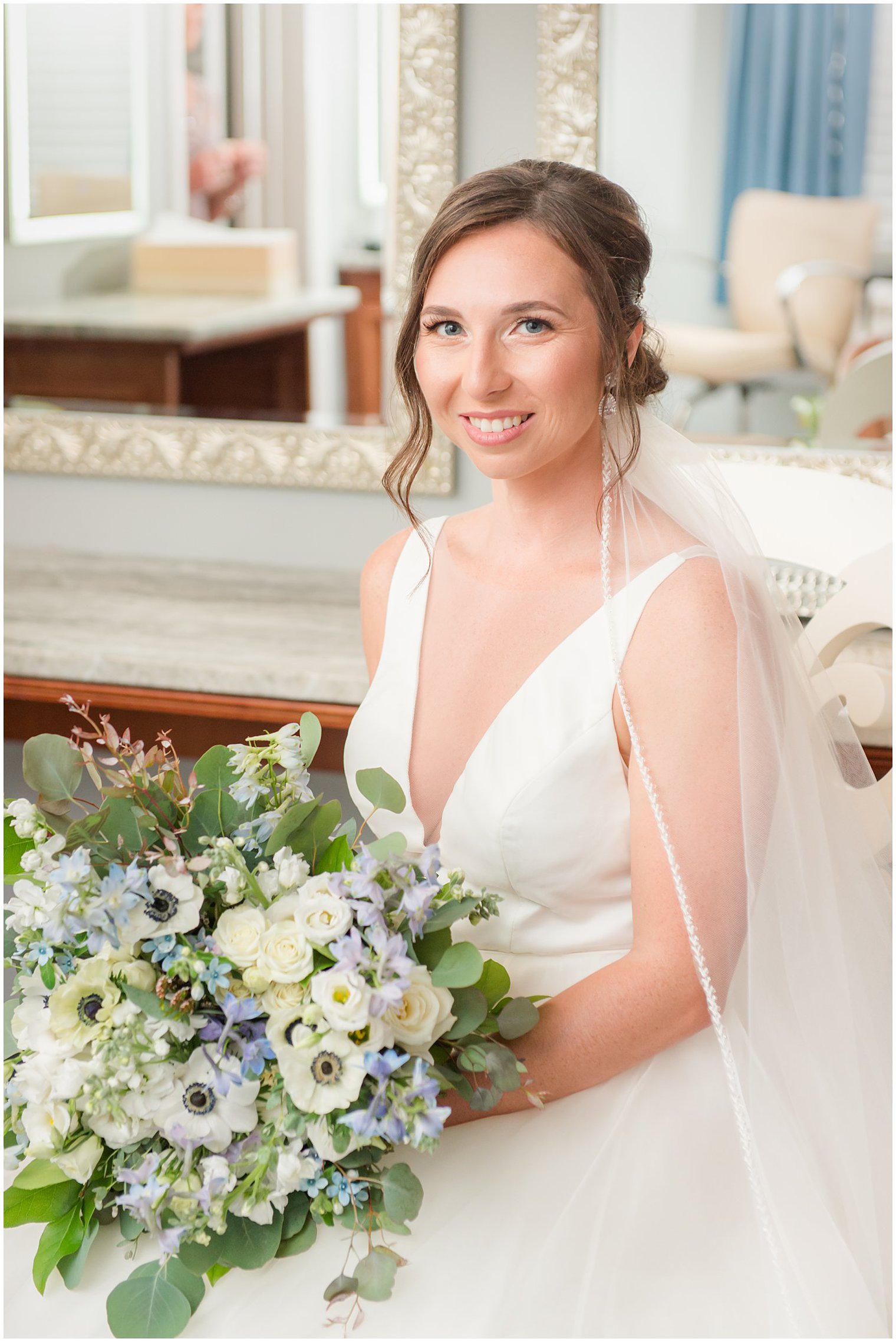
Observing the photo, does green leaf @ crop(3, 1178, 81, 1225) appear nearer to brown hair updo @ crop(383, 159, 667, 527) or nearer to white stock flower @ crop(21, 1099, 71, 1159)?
white stock flower @ crop(21, 1099, 71, 1159)

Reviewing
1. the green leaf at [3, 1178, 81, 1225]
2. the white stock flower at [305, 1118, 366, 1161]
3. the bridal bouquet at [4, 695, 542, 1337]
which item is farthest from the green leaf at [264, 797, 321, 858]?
the green leaf at [3, 1178, 81, 1225]

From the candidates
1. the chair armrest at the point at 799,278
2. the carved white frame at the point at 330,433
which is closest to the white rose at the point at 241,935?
the carved white frame at the point at 330,433

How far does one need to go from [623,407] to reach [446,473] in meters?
1.16

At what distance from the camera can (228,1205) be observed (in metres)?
0.94

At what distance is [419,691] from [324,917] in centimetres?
57

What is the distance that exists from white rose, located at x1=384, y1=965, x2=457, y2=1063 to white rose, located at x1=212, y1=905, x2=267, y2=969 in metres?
0.11

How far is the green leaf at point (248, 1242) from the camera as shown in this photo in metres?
0.99

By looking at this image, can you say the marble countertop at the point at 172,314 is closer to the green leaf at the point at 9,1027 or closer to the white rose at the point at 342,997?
the green leaf at the point at 9,1027

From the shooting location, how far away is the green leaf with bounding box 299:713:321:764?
1.07 meters

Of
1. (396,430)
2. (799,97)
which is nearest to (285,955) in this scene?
(396,430)

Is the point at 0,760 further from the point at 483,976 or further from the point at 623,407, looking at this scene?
the point at 623,407

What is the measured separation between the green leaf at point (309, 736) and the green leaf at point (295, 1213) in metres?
0.35

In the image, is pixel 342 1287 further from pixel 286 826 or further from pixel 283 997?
pixel 286 826

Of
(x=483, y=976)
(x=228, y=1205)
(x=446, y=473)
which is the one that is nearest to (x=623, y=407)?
(x=483, y=976)
